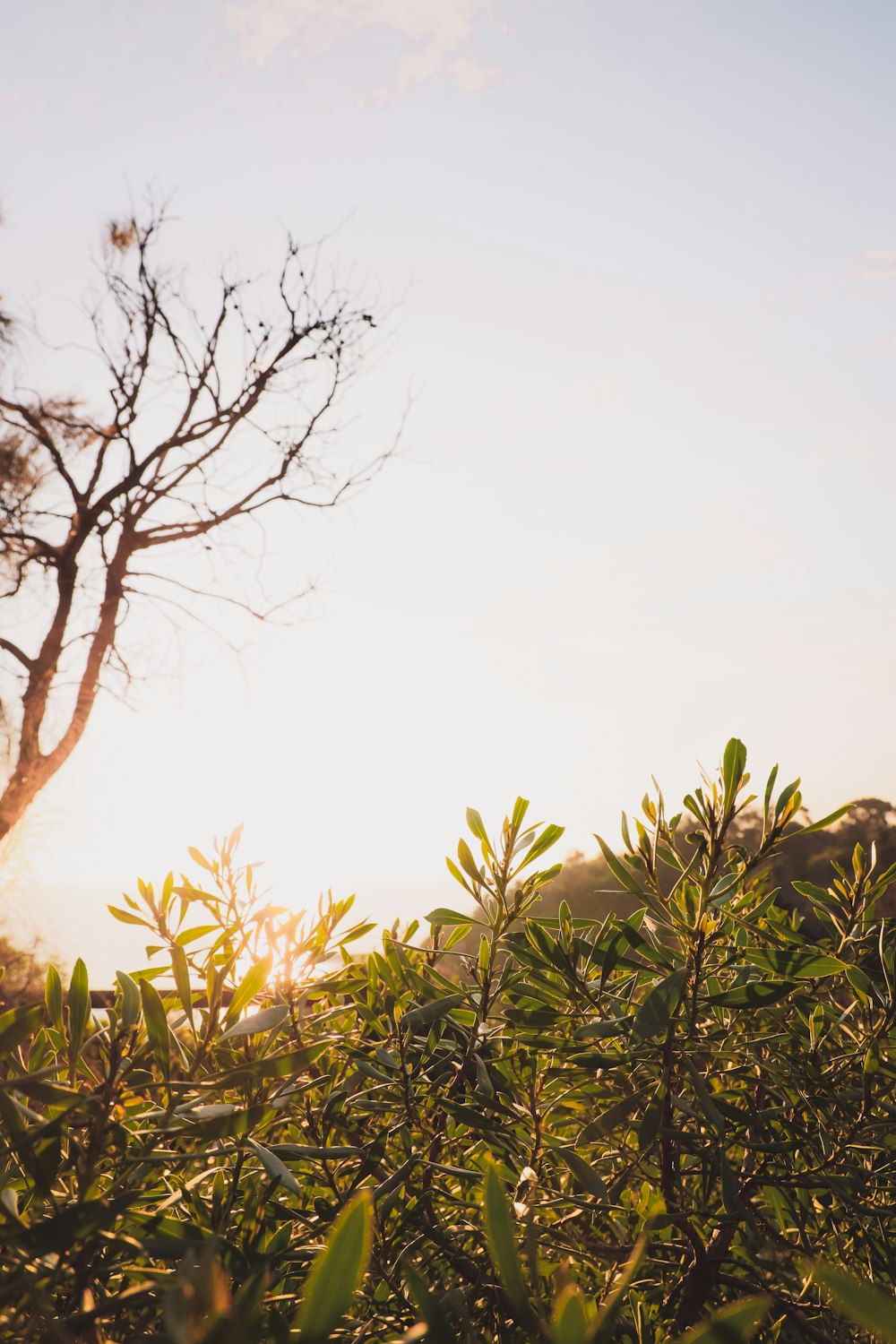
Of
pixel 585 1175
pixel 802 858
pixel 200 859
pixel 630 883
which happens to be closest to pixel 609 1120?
pixel 585 1175

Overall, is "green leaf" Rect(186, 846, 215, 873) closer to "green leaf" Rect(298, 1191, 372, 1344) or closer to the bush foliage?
the bush foliage

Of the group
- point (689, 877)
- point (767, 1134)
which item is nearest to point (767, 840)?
A: point (689, 877)

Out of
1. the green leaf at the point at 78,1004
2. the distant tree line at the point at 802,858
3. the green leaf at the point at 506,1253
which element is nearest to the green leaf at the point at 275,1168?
the green leaf at the point at 78,1004

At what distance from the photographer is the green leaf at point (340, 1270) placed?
0.70ft

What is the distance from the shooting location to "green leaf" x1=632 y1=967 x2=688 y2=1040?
17.5 inches

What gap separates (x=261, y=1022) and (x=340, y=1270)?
27 cm

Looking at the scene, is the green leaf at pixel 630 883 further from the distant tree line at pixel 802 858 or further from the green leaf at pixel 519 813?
the distant tree line at pixel 802 858

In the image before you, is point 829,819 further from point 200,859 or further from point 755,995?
point 200,859

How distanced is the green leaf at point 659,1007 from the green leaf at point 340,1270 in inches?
10.0

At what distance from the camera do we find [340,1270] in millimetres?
219

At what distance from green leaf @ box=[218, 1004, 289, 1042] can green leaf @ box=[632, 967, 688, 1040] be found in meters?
0.20

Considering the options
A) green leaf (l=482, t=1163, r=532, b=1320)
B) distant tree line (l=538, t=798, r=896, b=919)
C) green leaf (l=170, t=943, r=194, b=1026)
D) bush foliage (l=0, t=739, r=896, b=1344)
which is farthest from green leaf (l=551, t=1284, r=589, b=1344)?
distant tree line (l=538, t=798, r=896, b=919)

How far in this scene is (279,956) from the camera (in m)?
0.66

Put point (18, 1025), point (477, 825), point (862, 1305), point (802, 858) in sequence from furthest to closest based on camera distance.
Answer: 1. point (802, 858)
2. point (477, 825)
3. point (18, 1025)
4. point (862, 1305)
